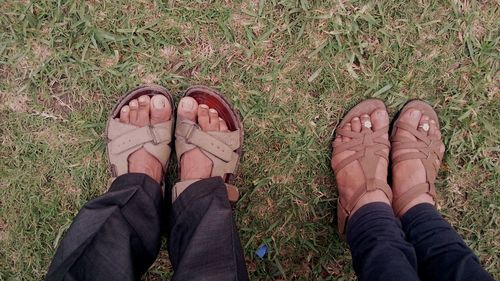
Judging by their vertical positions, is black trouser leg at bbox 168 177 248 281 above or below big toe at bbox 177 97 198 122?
below

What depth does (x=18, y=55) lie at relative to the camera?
7.25 ft

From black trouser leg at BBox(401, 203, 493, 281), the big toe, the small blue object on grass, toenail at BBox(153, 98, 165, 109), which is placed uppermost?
toenail at BBox(153, 98, 165, 109)

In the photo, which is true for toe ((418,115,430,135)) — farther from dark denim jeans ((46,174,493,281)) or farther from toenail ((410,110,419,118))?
dark denim jeans ((46,174,493,281))

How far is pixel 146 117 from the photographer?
2.21 metres

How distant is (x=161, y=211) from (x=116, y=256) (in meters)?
0.41

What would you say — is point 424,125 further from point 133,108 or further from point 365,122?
point 133,108

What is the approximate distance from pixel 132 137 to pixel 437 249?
4.69ft

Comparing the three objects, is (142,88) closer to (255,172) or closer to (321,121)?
(255,172)

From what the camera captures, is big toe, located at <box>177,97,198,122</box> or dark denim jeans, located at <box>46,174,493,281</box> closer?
dark denim jeans, located at <box>46,174,493,281</box>

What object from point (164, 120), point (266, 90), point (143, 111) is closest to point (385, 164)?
point (266, 90)

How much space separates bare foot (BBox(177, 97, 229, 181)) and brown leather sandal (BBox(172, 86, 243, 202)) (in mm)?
24

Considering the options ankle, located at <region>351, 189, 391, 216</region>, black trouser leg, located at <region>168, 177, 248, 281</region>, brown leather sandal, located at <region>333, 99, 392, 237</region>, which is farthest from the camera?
brown leather sandal, located at <region>333, 99, 392, 237</region>

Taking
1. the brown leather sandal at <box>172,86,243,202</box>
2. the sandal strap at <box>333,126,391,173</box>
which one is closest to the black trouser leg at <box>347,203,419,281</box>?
the sandal strap at <box>333,126,391,173</box>

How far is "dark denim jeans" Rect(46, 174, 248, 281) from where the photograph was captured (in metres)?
1.56
